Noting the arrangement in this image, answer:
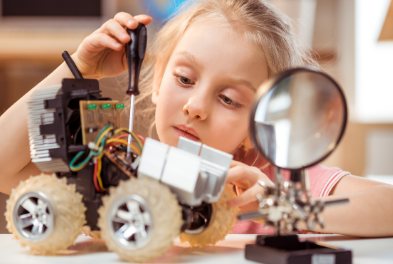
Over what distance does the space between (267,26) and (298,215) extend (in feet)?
1.91

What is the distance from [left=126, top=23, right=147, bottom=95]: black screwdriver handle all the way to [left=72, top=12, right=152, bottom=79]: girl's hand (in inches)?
3.3

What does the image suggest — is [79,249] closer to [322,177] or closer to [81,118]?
[81,118]

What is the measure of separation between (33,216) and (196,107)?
0.38m

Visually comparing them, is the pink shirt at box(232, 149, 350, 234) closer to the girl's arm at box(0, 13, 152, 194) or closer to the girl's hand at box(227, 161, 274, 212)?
the girl's hand at box(227, 161, 274, 212)

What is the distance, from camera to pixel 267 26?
0.92 meters

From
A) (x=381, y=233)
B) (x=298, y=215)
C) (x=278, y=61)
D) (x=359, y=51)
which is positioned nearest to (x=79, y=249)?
(x=298, y=215)

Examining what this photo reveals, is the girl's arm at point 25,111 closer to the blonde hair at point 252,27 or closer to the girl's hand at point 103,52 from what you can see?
the girl's hand at point 103,52

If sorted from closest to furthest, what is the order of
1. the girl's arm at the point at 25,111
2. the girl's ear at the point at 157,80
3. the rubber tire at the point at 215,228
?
the rubber tire at the point at 215,228
the girl's arm at the point at 25,111
the girl's ear at the point at 157,80

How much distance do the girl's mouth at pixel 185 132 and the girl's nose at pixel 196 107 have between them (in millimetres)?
39

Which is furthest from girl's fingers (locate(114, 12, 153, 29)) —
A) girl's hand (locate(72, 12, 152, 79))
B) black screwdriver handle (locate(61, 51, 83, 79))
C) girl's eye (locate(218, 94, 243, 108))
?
girl's eye (locate(218, 94, 243, 108))

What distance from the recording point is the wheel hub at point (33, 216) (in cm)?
46

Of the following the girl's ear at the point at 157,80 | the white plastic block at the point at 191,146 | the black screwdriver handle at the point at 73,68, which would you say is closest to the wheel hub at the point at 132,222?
the white plastic block at the point at 191,146

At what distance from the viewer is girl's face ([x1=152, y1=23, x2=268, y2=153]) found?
2.60 ft

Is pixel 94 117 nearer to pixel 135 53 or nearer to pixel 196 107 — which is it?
pixel 135 53
